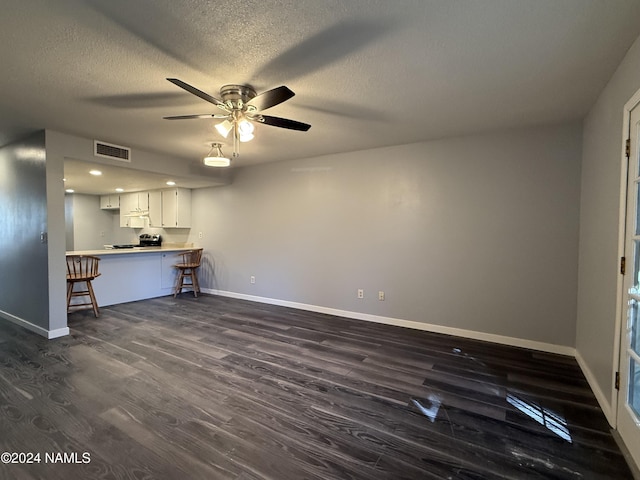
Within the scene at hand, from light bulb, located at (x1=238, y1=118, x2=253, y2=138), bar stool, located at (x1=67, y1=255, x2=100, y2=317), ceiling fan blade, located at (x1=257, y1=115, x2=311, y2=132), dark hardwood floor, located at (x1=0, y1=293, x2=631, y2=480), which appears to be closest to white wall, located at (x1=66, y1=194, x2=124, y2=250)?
bar stool, located at (x1=67, y1=255, x2=100, y2=317)

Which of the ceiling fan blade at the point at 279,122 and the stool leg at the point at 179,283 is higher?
the ceiling fan blade at the point at 279,122

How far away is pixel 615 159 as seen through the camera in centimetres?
203

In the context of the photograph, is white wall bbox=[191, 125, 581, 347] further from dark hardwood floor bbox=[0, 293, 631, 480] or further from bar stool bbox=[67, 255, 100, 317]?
bar stool bbox=[67, 255, 100, 317]

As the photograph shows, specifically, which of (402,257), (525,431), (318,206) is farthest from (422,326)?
(318,206)

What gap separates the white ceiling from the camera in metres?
1.53

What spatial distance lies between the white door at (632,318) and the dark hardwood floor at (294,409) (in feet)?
0.54

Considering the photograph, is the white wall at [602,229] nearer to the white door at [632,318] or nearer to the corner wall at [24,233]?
the white door at [632,318]

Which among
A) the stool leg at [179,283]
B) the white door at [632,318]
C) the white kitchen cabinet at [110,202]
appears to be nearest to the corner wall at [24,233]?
the stool leg at [179,283]

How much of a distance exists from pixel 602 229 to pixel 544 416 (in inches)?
56.1

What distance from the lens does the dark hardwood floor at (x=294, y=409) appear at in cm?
158

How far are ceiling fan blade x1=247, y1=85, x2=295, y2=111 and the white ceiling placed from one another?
0.22m

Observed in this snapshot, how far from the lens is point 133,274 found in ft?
16.8

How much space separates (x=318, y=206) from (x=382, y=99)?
220 cm

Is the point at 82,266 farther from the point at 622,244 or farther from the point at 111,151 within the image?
the point at 622,244
